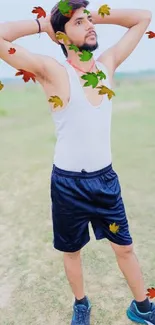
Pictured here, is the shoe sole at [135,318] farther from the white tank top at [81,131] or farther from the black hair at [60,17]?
the black hair at [60,17]

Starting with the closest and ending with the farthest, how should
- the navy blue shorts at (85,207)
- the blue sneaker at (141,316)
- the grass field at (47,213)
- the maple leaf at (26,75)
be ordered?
the maple leaf at (26,75) → the navy blue shorts at (85,207) → the blue sneaker at (141,316) → the grass field at (47,213)

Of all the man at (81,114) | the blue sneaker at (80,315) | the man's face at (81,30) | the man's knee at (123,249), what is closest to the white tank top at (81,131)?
the man at (81,114)

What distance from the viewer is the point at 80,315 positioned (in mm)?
2283

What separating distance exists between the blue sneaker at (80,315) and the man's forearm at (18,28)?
3.90ft

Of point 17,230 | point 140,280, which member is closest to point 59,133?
point 140,280

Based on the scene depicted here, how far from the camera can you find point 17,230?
125 inches

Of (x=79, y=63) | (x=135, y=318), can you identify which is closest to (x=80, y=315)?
(x=135, y=318)

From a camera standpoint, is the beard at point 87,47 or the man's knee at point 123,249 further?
the man's knee at point 123,249

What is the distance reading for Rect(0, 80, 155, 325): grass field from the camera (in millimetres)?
2463

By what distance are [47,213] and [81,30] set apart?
1701 mm

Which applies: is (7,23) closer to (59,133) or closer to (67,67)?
(67,67)

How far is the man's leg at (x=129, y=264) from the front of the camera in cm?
211

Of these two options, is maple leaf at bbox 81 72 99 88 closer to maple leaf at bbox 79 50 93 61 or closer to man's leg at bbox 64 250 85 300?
maple leaf at bbox 79 50 93 61

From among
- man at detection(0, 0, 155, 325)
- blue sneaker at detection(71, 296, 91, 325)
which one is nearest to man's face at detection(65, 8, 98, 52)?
man at detection(0, 0, 155, 325)
